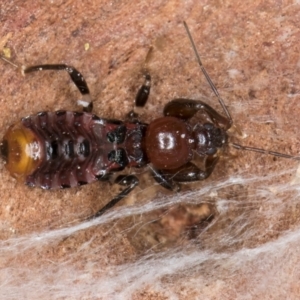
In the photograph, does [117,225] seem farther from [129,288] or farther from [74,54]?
[74,54]

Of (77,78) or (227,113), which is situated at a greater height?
(77,78)

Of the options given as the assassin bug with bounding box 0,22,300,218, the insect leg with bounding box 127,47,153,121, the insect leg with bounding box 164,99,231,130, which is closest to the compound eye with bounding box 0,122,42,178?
the assassin bug with bounding box 0,22,300,218

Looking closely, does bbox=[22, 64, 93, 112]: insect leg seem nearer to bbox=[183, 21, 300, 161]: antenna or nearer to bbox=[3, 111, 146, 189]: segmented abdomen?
bbox=[3, 111, 146, 189]: segmented abdomen

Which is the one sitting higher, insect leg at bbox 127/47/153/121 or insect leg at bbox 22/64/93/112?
insect leg at bbox 22/64/93/112

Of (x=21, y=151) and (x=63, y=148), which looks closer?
(x=21, y=151)

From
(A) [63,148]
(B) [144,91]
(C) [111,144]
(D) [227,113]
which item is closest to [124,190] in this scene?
(C) [111,144]

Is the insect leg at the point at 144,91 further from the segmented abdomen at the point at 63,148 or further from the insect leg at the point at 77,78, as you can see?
the insect leg at the point at 77,78

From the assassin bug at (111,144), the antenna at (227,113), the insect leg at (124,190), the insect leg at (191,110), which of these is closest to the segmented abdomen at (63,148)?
the assassin bug at (111,144)

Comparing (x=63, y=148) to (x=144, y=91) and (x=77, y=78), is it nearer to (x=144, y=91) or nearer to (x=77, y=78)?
(x=77, y=78)
